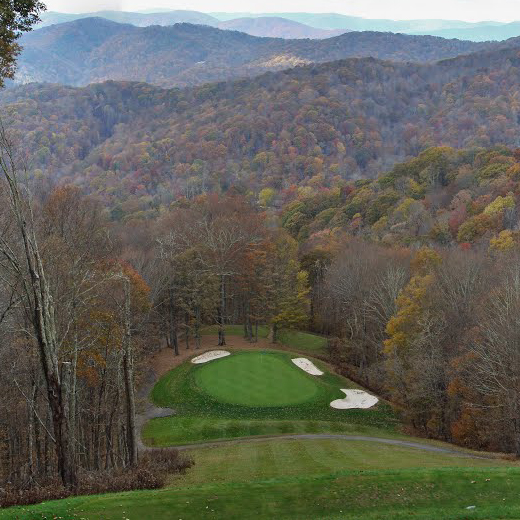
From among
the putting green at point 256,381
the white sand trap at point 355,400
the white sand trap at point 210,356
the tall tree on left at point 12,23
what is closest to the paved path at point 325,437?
the putting green at point 256,381

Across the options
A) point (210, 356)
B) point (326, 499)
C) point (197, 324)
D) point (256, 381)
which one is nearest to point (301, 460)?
point (326, 499)

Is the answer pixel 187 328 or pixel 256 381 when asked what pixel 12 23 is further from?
pixel 187 328

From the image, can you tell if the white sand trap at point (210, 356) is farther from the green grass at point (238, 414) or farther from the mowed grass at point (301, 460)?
the mowed grass at point (301, 460)

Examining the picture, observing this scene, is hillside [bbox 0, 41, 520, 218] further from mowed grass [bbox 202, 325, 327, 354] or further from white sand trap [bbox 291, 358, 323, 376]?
white sand trap [bbox 291, 358, 323, 376]

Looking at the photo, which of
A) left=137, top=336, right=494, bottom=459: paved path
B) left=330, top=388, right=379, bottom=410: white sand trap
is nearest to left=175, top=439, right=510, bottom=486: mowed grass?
left=137, top=336, right=494, bottom=459: paved path

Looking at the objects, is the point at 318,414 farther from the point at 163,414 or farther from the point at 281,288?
the point at 281,288

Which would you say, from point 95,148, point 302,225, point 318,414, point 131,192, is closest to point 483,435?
point 318,414
